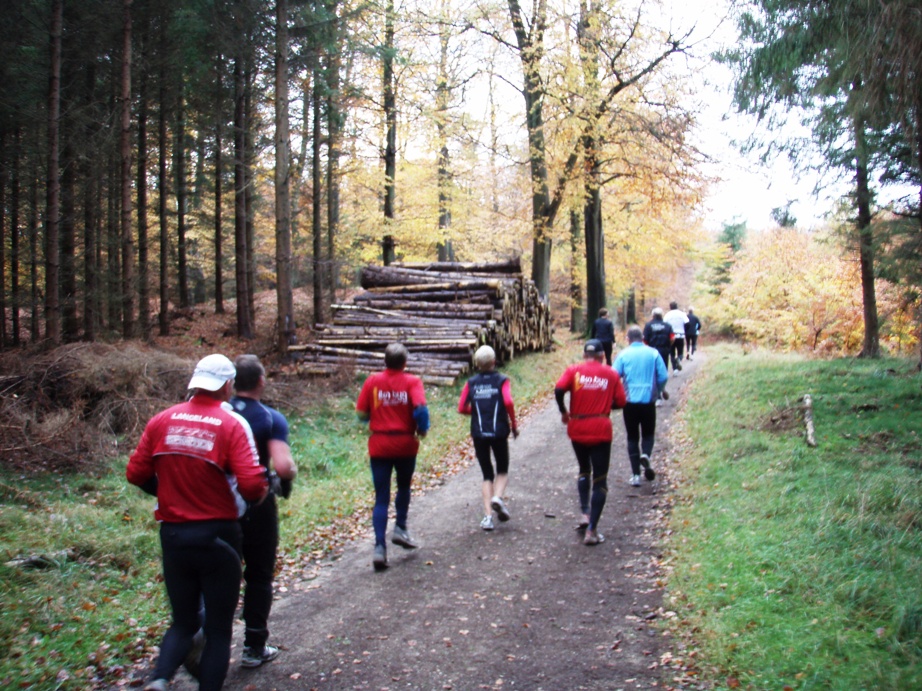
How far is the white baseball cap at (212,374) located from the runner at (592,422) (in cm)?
439

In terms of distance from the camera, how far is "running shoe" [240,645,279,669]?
486 cm

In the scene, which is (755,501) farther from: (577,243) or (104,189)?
(577,243)

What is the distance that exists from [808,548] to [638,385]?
3.98m

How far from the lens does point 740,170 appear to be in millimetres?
20641

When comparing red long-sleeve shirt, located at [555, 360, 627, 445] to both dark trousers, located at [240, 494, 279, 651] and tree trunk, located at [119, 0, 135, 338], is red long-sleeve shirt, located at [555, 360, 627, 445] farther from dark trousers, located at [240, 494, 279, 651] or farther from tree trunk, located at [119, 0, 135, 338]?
tree trunk, located at [119, 0, 135, 338]

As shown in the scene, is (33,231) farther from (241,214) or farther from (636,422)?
(636,422)

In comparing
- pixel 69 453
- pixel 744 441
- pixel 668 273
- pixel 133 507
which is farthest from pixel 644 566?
pixel 668 273

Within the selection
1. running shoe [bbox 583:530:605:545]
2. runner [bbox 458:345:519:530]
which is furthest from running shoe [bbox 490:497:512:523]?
running shoe [bbox 583:530:605:545]

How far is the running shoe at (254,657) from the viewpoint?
486 centimetres

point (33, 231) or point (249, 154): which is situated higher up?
point (249, 154)

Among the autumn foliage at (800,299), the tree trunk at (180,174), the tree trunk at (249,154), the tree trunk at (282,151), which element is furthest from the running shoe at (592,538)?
the tree trunk at (180,174)

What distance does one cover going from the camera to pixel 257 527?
4.84 meters

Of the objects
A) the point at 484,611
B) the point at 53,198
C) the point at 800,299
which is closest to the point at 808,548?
the point at 484,611

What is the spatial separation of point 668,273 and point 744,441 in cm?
2967
